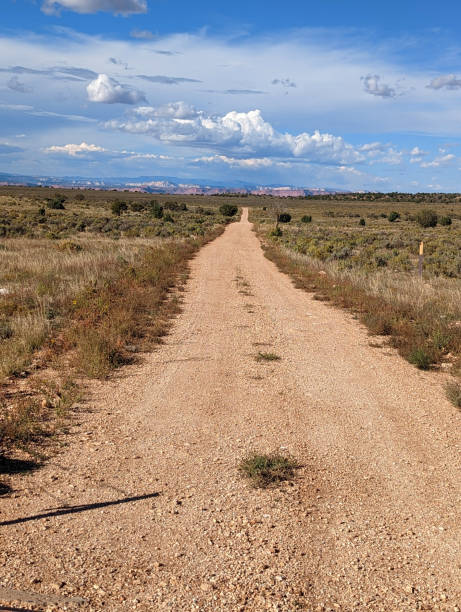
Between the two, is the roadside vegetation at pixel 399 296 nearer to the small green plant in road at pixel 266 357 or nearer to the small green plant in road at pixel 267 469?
the small green plant in road at pixel 266 357

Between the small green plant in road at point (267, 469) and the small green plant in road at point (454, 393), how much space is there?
2.81 metres

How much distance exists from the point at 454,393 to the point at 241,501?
3849 mm

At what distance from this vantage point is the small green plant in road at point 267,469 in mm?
4691

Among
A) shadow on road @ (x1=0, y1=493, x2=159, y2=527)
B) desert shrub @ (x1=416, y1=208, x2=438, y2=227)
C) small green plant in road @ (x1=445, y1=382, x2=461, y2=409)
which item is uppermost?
desert shrub @ (x1=416, y1=208, x2=438, y2=227)

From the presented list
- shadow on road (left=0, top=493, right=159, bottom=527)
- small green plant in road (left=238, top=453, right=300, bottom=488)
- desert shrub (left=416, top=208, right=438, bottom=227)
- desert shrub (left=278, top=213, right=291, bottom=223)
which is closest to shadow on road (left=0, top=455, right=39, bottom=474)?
shadow on road (left=0, top=493, right=159, bottom=527)

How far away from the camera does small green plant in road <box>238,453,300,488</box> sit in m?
4.69

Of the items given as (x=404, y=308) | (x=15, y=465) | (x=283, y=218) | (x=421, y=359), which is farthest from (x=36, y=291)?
(x=283, y=218)

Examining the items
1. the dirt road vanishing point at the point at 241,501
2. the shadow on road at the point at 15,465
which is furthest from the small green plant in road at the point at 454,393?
the shadow on road at the point at 15,465

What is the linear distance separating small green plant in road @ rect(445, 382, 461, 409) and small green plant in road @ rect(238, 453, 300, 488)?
9.21 feet

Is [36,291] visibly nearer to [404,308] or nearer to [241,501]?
[404,308]

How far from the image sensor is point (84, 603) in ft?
10.3

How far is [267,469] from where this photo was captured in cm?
480

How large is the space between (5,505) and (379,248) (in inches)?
1161

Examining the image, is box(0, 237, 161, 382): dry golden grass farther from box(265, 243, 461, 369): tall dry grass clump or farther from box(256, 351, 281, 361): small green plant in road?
box(265, 243, 461, 369): tall dry grass clump
